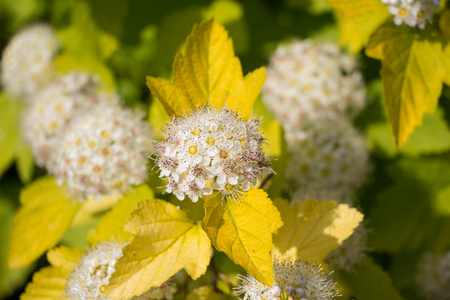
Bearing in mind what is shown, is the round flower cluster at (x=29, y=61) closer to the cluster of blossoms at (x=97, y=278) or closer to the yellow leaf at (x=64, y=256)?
the yellow leaf at (x=64, y=256)

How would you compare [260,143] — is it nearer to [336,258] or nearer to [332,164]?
[336,258]

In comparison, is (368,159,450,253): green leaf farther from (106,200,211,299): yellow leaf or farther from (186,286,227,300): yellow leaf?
(106,200,211,299): yellow leaf

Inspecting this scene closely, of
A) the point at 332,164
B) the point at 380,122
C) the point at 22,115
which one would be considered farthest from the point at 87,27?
the point at 380,122

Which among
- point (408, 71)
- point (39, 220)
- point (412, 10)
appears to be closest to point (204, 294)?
point (39, 220)

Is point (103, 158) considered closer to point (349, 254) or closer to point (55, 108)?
point (55, 108)

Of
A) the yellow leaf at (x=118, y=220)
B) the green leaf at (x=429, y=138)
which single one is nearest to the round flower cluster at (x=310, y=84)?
the green leaf at (x=429, y=138)

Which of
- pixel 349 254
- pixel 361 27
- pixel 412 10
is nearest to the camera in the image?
pixel 412 10

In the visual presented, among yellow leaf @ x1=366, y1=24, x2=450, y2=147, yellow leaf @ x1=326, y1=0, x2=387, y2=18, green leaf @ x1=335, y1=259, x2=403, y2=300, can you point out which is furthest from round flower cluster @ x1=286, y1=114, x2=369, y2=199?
yellow leaf @ x1=326, y1=0, x2=387, y2=18
